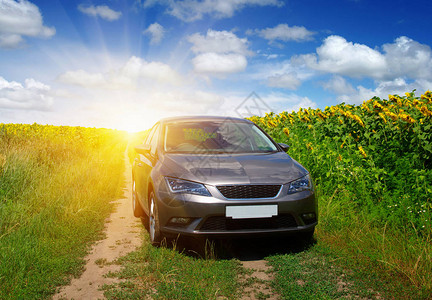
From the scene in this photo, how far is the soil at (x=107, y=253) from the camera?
3602 mm

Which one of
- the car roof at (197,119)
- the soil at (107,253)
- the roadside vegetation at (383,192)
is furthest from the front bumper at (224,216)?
the car roof at (197,119)

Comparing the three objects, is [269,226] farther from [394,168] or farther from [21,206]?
[21,206]

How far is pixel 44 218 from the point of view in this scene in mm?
5824

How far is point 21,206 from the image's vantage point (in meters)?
6.14

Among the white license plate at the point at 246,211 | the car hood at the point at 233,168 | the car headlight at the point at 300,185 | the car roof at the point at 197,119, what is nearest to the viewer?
the white license plate at the point at 246,211

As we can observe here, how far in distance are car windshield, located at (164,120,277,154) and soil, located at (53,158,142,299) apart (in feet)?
4.72

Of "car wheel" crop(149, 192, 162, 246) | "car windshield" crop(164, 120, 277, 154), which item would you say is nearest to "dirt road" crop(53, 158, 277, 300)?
"car wheel" crop(149, 192, 162, 246)

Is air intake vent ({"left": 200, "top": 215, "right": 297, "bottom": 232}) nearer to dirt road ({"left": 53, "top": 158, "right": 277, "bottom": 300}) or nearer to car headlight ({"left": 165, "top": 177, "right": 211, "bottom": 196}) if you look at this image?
car headlight ({"left": 165, "top": 177, "right": 211, "bottom": 196})

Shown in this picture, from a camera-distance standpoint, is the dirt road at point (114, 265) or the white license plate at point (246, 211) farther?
the white license plate at point (246, 211)

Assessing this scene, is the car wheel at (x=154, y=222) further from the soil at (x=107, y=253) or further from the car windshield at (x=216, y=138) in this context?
the car windshield at (x=216, y=138)

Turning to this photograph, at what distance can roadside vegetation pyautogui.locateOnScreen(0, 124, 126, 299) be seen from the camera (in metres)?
3.82

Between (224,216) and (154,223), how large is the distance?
3.57 feet

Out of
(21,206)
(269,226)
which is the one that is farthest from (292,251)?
(21,206)

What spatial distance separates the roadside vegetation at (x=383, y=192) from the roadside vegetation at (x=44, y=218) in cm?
250
